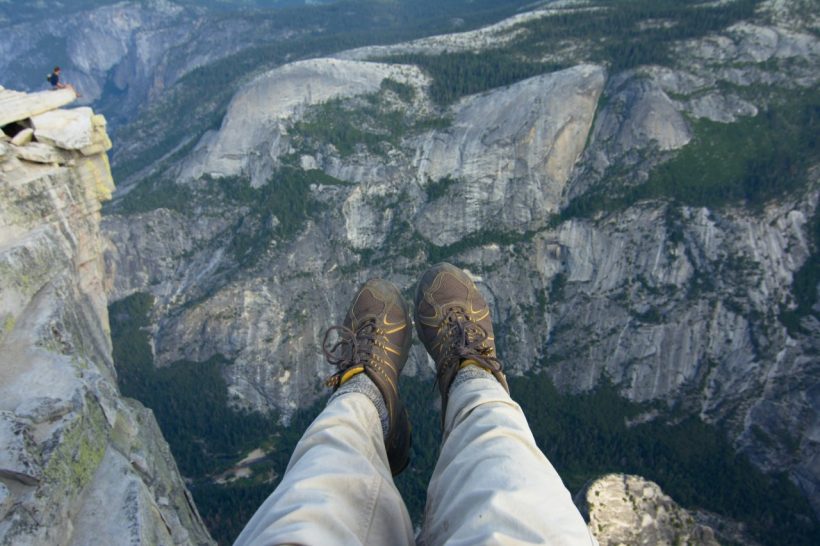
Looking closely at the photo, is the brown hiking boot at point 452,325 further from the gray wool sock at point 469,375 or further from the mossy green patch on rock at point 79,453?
the mossy green patch on rock at point 79,453

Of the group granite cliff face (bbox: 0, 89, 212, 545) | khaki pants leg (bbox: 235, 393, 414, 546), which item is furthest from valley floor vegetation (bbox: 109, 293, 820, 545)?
khaki pants leg (bbox: 235, 393, 414, 546)

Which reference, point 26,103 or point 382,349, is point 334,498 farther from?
point 26,103

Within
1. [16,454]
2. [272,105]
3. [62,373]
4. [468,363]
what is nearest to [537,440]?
[468,363]

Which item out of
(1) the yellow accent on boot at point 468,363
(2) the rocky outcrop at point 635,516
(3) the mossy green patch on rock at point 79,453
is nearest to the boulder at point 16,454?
(3) the mossy green patch on rock at point 79,453

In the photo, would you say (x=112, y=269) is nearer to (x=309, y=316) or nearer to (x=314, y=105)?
(x=309, y=316)

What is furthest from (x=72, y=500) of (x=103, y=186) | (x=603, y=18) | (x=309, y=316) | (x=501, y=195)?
(x=603, y=18)

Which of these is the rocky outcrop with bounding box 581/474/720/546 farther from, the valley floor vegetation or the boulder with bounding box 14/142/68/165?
the boulder with bounding box 14/142/68/165
